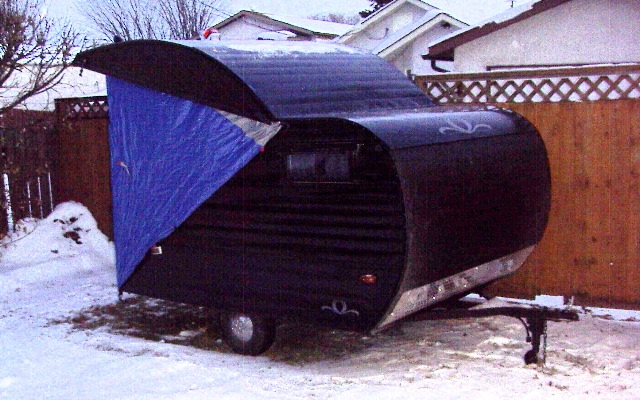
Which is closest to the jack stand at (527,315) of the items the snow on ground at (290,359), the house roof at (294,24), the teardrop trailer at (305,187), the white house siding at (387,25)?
the teardrop trailer at (305,187)

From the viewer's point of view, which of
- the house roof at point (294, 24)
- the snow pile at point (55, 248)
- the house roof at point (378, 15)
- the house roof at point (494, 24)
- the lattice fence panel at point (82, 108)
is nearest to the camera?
the snow pile at point (55, 248)

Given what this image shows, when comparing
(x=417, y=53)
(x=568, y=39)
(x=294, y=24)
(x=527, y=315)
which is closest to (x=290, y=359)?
(x=527, y=315)

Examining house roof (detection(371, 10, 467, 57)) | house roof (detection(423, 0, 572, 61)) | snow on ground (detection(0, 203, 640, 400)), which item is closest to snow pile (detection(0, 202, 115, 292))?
snow on ground (detection(0, 203, 640, 400))

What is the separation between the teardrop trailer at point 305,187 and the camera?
561cm

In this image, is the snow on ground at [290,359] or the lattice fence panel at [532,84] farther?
the lattice fence panel at [532,84]

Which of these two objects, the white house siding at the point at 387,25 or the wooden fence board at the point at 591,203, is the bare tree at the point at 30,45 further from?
the white house siding at the point at 387,25

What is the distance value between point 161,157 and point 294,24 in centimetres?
2583

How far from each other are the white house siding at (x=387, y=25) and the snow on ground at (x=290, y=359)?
72.6 ft

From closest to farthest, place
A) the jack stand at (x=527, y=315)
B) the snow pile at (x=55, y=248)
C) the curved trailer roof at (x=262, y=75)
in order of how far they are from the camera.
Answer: the jack stand at (x=527, y=315)
the curved trailer roof at (x=262, y=75)
the snow pile at (x=55, y=248)

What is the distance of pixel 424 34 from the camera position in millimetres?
23594

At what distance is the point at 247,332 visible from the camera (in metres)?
6.80

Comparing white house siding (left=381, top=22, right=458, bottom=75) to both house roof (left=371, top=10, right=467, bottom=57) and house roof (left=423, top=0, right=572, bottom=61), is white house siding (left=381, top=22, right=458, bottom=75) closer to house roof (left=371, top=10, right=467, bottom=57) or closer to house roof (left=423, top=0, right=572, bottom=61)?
house roof (left=371, top=10, right=467, bottom=57)

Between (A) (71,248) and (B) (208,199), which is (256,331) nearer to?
(B) (208,199)

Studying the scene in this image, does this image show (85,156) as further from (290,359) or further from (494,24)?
(494,24)
